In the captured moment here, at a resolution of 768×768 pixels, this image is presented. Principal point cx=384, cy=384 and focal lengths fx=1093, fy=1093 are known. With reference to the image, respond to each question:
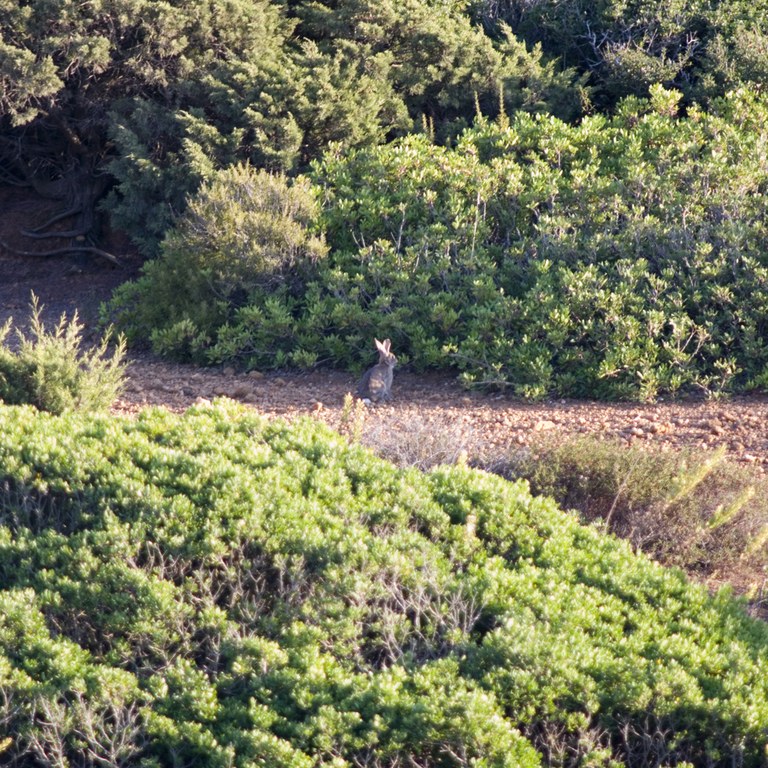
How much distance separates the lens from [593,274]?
25.4 ft

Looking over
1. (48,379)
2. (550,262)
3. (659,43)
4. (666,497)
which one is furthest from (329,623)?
(659,43)

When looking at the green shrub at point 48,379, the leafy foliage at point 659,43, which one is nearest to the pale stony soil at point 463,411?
the green shrub at point 48,379

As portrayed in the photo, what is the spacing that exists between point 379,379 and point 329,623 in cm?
371

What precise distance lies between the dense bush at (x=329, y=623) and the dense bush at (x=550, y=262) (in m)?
3.16

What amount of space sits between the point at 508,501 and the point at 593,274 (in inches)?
144

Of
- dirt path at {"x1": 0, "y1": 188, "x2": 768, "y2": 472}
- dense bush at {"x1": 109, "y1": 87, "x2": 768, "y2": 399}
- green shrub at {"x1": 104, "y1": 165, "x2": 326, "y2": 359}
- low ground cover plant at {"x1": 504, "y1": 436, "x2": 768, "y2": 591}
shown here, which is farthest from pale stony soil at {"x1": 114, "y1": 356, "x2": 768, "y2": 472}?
green shrub at {"x1": 104, "y1": 165, "x2": 326, "y2": 359}

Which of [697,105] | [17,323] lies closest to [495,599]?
[697,105]

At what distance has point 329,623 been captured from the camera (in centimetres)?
380

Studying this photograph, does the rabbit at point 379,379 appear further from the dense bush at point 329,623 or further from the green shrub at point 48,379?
the dense bush at point 329,623

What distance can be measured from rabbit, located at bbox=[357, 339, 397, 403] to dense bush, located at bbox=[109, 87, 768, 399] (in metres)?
0.46

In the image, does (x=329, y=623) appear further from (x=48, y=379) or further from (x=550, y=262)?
(x=550, y=262)

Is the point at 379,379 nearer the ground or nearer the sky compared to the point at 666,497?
nearer the ground

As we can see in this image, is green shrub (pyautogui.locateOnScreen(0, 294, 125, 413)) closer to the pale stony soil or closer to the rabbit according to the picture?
the pale stony soil

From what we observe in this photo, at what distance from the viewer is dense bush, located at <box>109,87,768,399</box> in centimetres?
745
